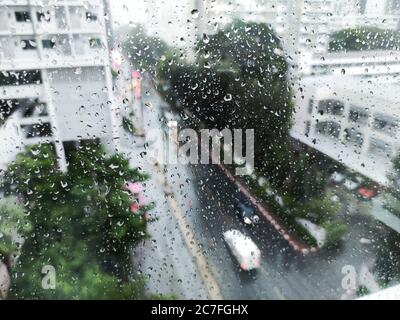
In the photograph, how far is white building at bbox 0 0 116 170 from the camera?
1.04 meters

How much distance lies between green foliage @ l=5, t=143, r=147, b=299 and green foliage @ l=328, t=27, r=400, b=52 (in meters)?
1.09

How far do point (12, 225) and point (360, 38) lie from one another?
1.80 m

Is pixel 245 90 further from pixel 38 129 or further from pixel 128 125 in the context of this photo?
pixel 38 129

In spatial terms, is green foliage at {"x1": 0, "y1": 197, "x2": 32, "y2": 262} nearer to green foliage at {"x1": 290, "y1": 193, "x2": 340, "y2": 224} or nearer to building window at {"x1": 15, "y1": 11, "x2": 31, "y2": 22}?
building window at {"x1": 15, "y1": 11, "x2": 31, "y2": 22}

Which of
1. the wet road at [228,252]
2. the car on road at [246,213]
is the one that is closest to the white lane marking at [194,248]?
the wet road at [228,252]

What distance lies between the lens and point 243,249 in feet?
3.74

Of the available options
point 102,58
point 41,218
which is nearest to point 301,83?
point 102,58

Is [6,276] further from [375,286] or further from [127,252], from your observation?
[375,286]

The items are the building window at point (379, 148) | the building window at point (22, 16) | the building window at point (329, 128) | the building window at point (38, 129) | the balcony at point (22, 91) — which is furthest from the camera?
the building window at point (379, 148)

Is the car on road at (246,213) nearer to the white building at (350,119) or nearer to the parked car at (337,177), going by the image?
the white building at (350,119)

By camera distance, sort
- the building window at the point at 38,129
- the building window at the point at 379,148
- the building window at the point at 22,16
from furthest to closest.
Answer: the building window at the point at 379,148
the building window at the point at 38,129
the building window at the point at 22,16

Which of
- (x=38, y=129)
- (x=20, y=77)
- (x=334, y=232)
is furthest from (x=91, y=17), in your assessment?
(x=334, y=232)

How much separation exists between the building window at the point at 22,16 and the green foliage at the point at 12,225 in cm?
76

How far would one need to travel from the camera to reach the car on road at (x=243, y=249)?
111cm
